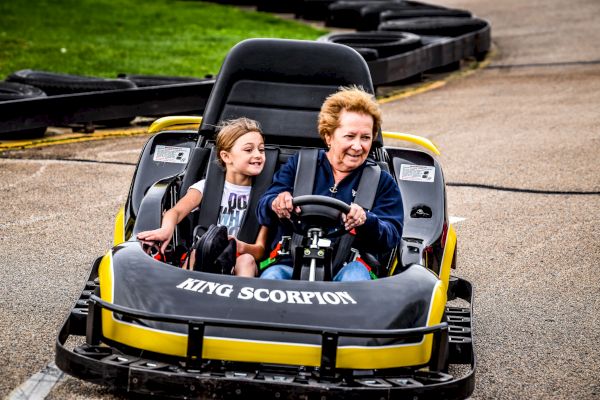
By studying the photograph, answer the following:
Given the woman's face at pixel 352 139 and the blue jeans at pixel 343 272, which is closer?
the blue jeans at pixel 343 272

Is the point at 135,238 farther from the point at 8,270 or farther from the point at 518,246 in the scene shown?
the point at 518,246

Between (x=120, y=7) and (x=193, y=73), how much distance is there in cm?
910

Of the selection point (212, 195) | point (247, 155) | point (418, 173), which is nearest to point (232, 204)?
point (212, 195)

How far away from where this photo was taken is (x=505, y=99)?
13.1 metres

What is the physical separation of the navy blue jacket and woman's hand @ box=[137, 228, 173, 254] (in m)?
0.44

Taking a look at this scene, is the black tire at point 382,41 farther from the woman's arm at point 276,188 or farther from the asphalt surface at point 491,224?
the woman's arm at point 276,188

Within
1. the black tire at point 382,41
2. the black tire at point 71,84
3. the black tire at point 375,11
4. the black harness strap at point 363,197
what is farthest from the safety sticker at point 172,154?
the black tire at point 375,11

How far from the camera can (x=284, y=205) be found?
4.87 meters

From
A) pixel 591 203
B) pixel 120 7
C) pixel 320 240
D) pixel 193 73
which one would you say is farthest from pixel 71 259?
pixel 120 7

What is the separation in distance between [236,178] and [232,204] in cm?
14

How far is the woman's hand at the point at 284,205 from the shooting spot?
484cm

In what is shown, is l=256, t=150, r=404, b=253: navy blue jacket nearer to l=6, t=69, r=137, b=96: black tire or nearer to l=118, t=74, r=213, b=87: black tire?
l=6, t=69, r=137, b=96: black tire

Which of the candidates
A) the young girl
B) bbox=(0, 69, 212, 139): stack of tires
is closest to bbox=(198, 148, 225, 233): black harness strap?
the young girl

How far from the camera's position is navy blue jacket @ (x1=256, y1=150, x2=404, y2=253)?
16.6ft
